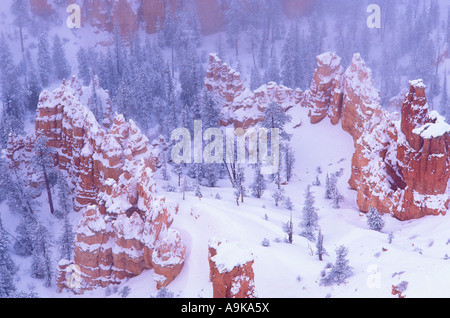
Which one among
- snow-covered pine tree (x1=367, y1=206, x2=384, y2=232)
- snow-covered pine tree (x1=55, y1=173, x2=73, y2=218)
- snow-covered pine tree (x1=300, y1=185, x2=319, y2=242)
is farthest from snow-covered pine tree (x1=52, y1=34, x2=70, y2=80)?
snow-covered pine tree (x1=367, y1=206, x2=384, y2=232)

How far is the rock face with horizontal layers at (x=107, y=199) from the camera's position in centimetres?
3634

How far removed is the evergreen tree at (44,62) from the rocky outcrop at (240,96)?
28.5 meters

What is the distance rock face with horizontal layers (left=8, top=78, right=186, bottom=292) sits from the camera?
36.3 m

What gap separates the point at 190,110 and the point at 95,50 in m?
33.7

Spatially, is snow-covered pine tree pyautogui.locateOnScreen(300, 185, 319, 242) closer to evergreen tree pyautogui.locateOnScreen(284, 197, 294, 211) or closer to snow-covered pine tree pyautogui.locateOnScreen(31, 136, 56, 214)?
evergreen tree pyautogui.locateOnScreen(284, 197, 294, 211)

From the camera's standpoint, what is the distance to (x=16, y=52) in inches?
3445

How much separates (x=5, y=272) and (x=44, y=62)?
54379mm

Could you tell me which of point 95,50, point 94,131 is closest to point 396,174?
point 94,131

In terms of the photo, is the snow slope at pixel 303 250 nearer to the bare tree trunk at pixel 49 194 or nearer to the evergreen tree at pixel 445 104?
the bare tree trunk at pixel 49 194

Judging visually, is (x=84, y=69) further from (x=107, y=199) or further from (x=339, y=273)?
(x=339, y=273)

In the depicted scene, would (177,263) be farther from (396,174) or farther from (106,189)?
(396,174)

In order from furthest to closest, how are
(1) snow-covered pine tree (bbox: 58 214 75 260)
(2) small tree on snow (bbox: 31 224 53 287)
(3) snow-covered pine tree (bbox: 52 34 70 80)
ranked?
(3) snow-covered pine tree (bbox: 52 34 70 80)
(1) snow-covered pine tree (bbox: 58 214 75 260)
(2) small tree on snow (bbox: 31 224 53 287)

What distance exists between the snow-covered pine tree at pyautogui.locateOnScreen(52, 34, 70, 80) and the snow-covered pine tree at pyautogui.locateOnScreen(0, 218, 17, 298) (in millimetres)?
42185

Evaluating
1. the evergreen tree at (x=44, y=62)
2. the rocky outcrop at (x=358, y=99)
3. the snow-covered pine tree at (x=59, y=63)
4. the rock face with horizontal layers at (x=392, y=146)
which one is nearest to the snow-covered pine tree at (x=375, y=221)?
the rock face with horizontal layers at (x=392, y=146)
